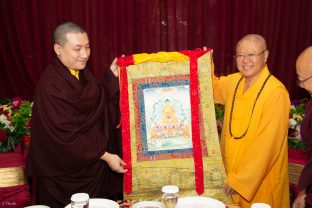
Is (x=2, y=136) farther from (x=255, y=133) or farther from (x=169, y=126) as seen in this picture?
(x=255, y=133)

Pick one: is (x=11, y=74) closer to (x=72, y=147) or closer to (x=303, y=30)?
(x=72, y=147)

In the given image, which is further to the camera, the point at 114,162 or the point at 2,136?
the point at 2,136

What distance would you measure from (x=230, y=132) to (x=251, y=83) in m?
0.32

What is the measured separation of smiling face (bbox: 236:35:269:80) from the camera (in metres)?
2.19

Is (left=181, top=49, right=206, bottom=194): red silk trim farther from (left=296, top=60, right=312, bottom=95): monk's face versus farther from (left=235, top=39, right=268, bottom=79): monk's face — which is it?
(left=296, top=60, right=312, bottom=95): monk's face

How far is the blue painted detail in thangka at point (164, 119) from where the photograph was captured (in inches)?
75.7

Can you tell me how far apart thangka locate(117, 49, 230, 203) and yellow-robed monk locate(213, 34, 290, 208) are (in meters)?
0.18

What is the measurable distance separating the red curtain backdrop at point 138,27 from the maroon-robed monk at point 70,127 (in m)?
3.06

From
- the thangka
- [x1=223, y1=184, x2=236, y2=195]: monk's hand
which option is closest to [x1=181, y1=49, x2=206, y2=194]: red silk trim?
the thangka

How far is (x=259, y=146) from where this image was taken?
2082mm

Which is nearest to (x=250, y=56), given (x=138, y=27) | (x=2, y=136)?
(x=2, y=136)

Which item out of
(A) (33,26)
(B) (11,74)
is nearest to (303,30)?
(A) (33,26)

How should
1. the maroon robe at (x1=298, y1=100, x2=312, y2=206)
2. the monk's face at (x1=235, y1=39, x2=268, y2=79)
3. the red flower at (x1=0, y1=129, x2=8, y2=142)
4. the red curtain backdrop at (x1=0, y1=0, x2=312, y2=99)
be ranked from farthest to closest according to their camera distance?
the red curtain backdrop at (x1=0, y1=0, x2=312, y2=99)
the red flower at (x1=0, y1=129, x2=8, y2=142)
the monk's face at (x1=235, y1=39, x2=268, y2=79)
the maroon robe at (x1=298, y1=100, x2=312, y2=206)

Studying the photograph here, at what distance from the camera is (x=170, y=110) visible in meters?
1.93
